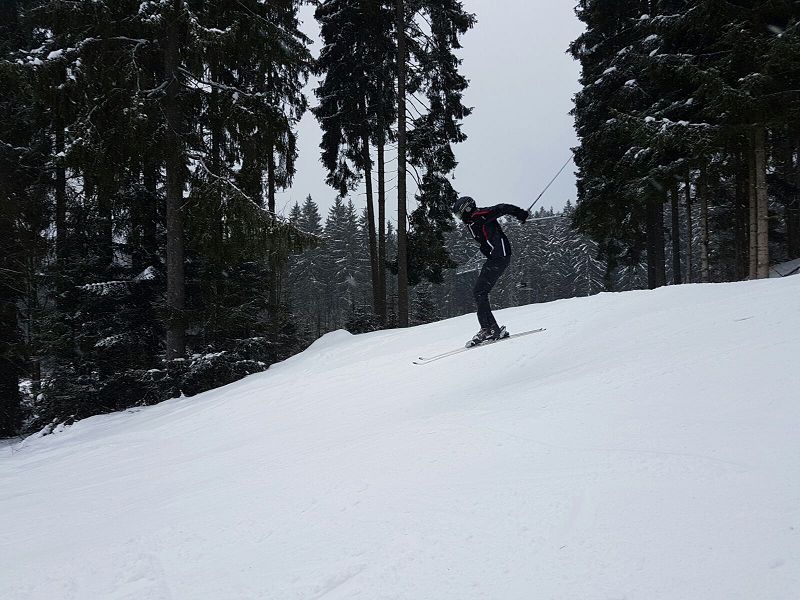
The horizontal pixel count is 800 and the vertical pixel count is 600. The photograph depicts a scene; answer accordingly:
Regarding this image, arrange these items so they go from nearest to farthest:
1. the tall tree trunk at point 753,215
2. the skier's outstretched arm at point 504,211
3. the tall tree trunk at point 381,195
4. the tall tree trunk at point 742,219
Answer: the skier's outstretched arm at point 504,211 → the tall tree trunk at point 753,215 → the tall tree trunk at point 742,219 → the tall tree trunk at point 381,195

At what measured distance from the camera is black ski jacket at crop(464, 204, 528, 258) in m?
7.40

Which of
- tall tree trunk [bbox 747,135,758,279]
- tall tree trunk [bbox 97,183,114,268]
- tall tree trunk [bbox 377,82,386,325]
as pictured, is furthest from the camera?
tall tree trunk [bbox 377,82,386,325]

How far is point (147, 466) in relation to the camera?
5223 millimetres

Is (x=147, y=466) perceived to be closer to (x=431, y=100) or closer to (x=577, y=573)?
(x=577, y=573)

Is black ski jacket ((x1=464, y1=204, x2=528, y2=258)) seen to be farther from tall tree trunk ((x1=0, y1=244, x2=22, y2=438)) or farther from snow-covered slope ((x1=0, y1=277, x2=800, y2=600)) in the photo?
tall tree trunk ((x1=0, y1=244, x2=22, y2=438))

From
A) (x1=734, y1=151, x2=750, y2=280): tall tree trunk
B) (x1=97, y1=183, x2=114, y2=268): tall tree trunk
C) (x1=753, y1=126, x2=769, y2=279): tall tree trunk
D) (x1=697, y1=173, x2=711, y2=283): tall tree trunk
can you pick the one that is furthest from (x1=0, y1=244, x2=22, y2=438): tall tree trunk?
(x1=734, y1=151, x2=750, y2=280): tall tree trunk

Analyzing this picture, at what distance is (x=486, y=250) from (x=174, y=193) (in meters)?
7.73

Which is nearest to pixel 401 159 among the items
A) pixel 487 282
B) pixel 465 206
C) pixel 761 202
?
pixel 465 206

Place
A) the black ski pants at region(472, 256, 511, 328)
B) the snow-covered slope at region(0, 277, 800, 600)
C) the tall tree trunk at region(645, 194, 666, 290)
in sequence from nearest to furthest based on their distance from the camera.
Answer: the snow-covered slope at region(0, 277, 800, 600)
the black ski pants at region(472, 256, 511, 328)
the tall tree trunk at region(645, 194, 666, 290)

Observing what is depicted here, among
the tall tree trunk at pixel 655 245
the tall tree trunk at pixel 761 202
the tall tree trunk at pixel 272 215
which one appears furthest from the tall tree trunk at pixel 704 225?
the tall tree trunk at pixel 272 215

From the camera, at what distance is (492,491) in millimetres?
2861

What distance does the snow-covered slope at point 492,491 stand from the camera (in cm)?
214

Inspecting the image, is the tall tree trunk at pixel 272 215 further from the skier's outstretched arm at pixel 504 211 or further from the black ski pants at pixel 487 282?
the skier's outstretched arm at pixel 504 211

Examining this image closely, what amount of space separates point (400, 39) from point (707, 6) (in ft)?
30.0
